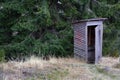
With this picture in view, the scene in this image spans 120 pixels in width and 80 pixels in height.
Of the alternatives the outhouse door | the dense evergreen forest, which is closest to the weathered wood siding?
the outhouse door

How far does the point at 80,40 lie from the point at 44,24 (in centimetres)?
290

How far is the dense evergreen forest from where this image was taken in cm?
1292

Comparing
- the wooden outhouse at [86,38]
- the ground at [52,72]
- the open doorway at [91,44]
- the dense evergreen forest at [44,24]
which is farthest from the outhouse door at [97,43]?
the dense evergreen forest at [44,24]

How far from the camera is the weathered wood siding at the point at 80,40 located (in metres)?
10.5

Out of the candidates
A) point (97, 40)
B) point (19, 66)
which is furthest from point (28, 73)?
point (97, 40)

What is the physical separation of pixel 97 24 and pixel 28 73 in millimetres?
4453

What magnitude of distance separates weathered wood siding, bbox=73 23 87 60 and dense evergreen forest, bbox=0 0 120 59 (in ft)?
6.44

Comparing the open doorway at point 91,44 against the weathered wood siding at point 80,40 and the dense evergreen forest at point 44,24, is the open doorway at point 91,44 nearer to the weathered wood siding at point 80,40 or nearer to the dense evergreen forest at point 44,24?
the weathered wood siding at point 80,40

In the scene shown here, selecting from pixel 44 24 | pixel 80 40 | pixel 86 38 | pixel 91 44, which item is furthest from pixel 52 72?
pixel 44 24

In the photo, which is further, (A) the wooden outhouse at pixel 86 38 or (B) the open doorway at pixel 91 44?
(B) the open doorway at pixel 91 44

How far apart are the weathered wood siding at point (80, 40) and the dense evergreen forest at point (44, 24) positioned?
1962 millimetres

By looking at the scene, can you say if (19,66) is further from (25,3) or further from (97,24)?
(25,3)

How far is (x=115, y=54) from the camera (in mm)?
13602

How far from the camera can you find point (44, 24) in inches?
517
